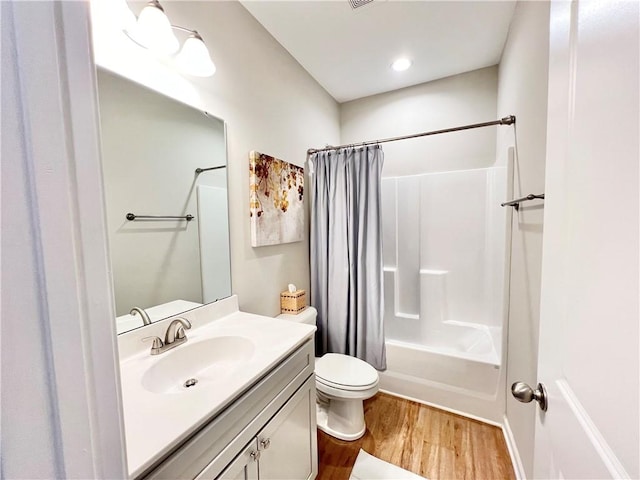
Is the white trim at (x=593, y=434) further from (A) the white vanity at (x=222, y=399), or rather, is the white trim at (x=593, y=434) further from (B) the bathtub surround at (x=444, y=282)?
(B) the bathtub surround at (x=444, y=282)

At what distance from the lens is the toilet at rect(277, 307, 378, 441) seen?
4.89ft

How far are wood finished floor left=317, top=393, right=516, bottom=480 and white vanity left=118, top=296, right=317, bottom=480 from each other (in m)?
0.30

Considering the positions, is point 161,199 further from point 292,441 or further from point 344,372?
point 344,372

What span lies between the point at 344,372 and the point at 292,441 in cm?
59

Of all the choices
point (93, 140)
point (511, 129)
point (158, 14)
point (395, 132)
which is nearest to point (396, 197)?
point (395, 132)

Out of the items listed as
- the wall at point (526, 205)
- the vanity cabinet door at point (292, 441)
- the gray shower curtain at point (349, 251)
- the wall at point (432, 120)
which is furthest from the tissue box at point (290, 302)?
the wall at point (432, 120)

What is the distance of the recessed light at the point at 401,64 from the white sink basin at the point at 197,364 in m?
2.21

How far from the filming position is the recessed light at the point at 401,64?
1.97 m

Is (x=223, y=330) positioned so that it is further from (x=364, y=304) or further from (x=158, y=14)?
(x=158, y=14)

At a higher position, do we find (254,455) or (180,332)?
(180,332)

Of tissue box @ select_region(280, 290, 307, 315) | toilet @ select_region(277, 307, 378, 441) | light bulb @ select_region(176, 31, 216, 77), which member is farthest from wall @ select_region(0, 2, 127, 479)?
tissue box @ select_region(280, 290, 307, 315)

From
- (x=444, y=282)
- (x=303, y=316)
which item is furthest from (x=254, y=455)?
(x=444, y=282)

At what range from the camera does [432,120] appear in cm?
232

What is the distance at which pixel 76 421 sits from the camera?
0.31 m
